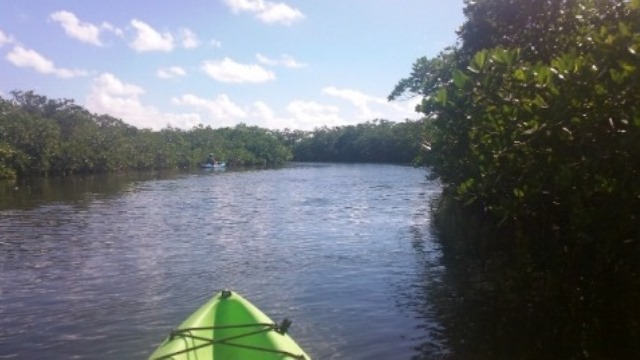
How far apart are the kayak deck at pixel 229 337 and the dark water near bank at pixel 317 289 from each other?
6.33ft

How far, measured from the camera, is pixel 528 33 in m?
13.1

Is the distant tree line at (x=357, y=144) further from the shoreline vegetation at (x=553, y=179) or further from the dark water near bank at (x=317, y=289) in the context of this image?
the shoreline vegetation at (x=553, y=179)

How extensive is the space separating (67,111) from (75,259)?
5853 cm

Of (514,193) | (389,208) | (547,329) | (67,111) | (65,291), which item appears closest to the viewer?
(514,193)

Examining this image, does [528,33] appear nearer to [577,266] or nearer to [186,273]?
[577,266]

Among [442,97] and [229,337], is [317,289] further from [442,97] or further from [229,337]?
[442,97]

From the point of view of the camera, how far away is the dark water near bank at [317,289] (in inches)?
372

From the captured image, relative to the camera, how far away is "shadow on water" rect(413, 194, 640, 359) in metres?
8.98

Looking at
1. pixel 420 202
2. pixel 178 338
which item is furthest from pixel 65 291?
pixel 420 202

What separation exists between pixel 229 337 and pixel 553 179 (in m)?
4.40

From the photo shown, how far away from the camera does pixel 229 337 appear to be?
726cm

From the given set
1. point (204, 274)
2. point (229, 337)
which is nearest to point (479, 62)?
point (229, 337)

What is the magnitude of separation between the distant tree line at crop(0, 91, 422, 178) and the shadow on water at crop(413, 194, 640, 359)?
55.2 feet

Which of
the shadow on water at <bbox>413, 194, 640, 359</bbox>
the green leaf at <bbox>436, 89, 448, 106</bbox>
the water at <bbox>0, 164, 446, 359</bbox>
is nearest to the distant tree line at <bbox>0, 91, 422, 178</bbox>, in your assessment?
the water at <bbox>0, 164, 446, 359</bbox>
